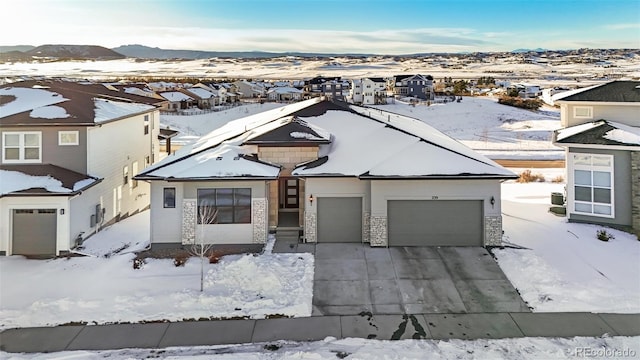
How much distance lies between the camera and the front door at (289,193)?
16.6 m

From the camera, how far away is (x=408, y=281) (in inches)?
474

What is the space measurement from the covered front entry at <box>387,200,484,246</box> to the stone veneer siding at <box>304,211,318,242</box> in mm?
2546

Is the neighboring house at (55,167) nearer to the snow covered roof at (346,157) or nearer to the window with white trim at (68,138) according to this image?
the window with white trim at (68,138)

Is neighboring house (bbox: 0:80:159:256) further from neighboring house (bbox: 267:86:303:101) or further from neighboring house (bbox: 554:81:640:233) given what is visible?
neighboring house (bbox: 267:86:303:101)

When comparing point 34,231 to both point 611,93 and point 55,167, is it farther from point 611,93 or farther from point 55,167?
point 611,93

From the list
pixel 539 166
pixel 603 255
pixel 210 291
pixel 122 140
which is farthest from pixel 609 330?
pixel 539 166

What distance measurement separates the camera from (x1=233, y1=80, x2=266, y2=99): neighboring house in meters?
93.8

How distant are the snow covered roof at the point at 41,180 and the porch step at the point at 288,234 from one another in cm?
673

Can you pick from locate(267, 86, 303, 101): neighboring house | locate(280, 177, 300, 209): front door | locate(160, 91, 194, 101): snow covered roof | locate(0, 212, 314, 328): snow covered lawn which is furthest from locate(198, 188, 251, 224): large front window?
locate(267, 86, 303, 101): neighboring house

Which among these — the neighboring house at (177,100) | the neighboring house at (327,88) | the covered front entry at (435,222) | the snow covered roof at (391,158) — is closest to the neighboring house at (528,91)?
the neighboring house at (327,88)

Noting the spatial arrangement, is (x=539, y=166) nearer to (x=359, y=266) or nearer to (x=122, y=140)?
(x=359, y=266)

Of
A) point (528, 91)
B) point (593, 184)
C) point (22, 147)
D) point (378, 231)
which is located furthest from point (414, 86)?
point (22, 147)

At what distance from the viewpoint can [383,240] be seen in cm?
1462

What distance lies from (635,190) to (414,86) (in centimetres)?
7647
